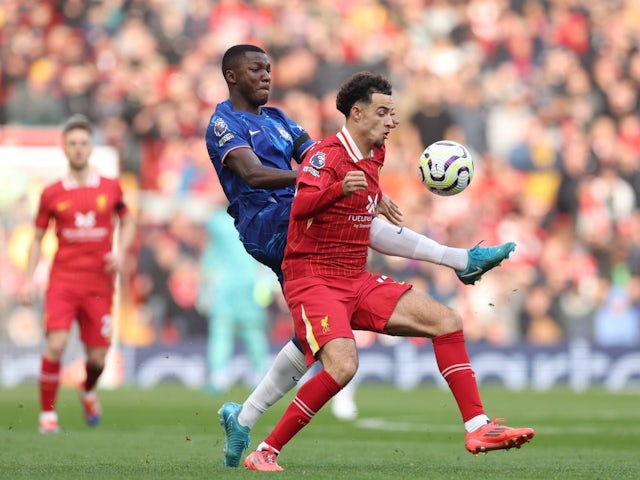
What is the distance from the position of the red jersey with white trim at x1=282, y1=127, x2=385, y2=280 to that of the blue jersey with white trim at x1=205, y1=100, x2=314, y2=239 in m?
0.47

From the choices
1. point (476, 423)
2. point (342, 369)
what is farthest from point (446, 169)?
point (476, 423)

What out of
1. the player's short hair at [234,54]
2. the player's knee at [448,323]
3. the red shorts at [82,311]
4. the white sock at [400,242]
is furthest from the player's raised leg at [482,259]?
Answer: the red shorts at [82,311]

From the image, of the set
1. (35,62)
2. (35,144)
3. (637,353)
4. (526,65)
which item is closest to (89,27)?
(35,62)

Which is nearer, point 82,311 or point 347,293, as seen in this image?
point 347,293

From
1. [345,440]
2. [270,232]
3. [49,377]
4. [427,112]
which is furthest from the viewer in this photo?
[427,112]

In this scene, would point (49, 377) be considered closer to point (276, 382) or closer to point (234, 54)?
point (276, 382)

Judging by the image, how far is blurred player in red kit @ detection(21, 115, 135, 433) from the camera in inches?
450

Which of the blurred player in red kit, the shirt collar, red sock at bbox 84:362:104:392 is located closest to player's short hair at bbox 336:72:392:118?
the shirt collar

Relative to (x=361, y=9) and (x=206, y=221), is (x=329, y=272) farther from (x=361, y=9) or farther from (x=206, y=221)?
(x=361, y=9)

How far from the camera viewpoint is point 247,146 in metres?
7.55

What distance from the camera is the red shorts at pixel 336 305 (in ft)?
23.3

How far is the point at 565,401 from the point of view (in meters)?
16.0

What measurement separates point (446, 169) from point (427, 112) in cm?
1359

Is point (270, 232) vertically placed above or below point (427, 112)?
below
